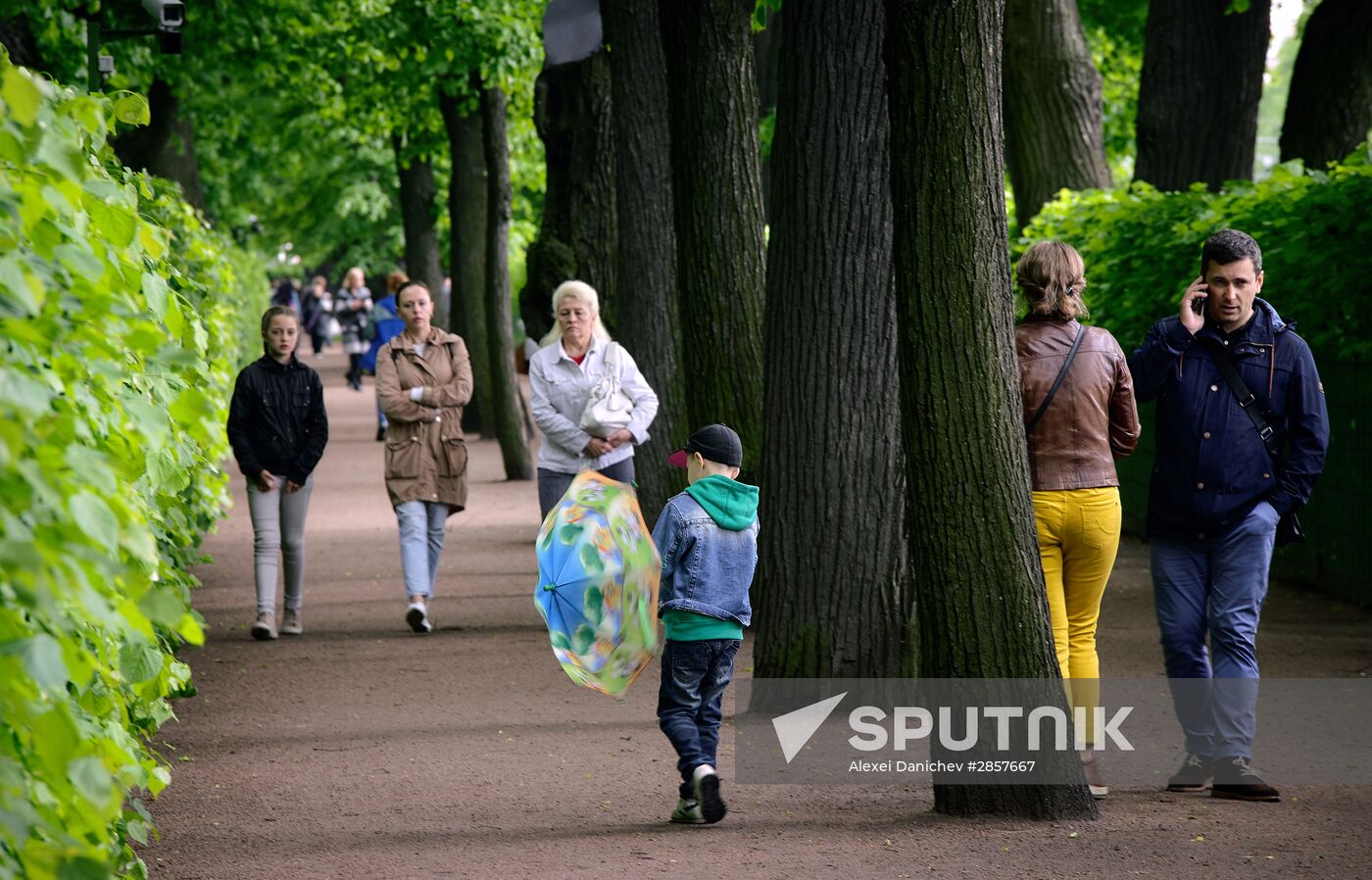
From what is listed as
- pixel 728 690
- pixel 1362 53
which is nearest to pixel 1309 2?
pixel 1362 53

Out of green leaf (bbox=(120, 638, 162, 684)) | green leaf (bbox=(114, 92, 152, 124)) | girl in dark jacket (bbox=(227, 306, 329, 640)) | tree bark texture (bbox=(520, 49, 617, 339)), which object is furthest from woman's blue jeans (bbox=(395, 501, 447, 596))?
green leaf (bbox=(120, 638, 162, 684))

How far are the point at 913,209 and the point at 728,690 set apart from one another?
138 inches

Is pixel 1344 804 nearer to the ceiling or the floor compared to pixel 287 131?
nearer to the floor

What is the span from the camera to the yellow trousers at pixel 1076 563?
6539 millimetres

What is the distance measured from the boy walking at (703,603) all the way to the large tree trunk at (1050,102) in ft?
38.0

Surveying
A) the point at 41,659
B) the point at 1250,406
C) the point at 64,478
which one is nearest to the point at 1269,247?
the point at 1250,406

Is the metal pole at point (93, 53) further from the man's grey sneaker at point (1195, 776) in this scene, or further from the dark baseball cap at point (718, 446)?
the man's grey sneaker at point (1195, 776)

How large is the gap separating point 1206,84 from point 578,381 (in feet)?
33.5

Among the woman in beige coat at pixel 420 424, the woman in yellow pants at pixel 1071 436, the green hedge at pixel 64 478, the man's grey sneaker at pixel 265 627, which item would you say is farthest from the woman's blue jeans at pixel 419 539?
the green hedge at pixel 64 478

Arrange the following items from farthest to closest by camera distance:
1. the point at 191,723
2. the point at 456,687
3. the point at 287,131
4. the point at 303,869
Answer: the point at 287,131
the point at 456,687
the point at 191,723
the point at 303,869

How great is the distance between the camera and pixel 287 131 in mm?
35656

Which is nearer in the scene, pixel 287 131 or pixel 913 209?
pixel 913 209

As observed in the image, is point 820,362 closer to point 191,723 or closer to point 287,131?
point 191,723

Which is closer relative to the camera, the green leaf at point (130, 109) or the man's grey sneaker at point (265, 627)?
the green leaf at point (130, 109)
